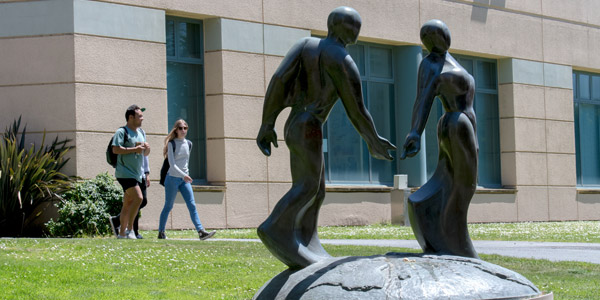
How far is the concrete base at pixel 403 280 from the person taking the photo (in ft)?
16.9

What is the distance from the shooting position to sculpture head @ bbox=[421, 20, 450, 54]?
648 cm

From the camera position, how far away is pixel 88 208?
47.2 ft

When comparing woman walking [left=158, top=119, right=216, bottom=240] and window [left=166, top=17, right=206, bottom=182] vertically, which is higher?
window [left=166, top=17, right=206, bottom=182]

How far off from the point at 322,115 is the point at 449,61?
1116 mm

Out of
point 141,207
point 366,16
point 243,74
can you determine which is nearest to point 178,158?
point 141,207

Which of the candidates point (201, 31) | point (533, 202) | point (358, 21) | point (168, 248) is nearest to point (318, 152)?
point (358, 21)

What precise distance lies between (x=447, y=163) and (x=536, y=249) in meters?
6.44

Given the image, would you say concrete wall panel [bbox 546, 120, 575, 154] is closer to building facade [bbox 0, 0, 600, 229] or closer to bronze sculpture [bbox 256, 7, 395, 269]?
building facade [bbox 0, 0, 600, 229]

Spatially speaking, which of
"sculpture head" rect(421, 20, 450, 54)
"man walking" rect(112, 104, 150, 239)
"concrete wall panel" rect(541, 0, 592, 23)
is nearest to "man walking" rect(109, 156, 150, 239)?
"man walking" rect(112, 104, 150, 239)

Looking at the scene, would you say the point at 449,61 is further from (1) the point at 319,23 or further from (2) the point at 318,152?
(1) the point at 319,23

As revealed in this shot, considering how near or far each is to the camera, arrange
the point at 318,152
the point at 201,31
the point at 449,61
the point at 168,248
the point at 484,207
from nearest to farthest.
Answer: the point at 318,152 < the point at 449,61 < the point at 168,248 < the point at 201,31 < the point at 484,207

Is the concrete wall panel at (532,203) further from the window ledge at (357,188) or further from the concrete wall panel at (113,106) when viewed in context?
the concrete wall panel at (113,106)

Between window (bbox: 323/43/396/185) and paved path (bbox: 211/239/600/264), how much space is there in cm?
654

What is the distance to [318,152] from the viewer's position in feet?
19.7
